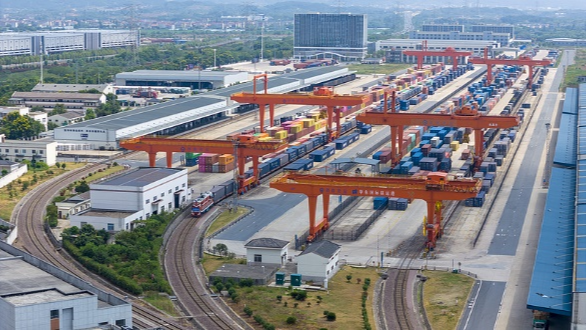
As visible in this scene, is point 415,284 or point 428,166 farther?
point 428,166

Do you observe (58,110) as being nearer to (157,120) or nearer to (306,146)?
(157,120)

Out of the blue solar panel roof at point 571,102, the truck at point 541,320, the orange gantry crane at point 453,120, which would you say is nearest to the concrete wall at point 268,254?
the truck at point 541,320

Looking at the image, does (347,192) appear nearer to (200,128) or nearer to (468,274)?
(468,274)

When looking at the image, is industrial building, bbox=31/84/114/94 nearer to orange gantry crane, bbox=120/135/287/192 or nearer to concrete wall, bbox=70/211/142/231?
orange gantry crane, bbox=120/135/287/192

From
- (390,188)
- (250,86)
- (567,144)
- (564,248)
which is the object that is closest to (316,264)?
(390,188)

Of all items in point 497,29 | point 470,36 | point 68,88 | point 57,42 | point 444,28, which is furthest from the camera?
point 444,28

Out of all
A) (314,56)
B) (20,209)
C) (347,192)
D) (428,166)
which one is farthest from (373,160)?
(314,56)
